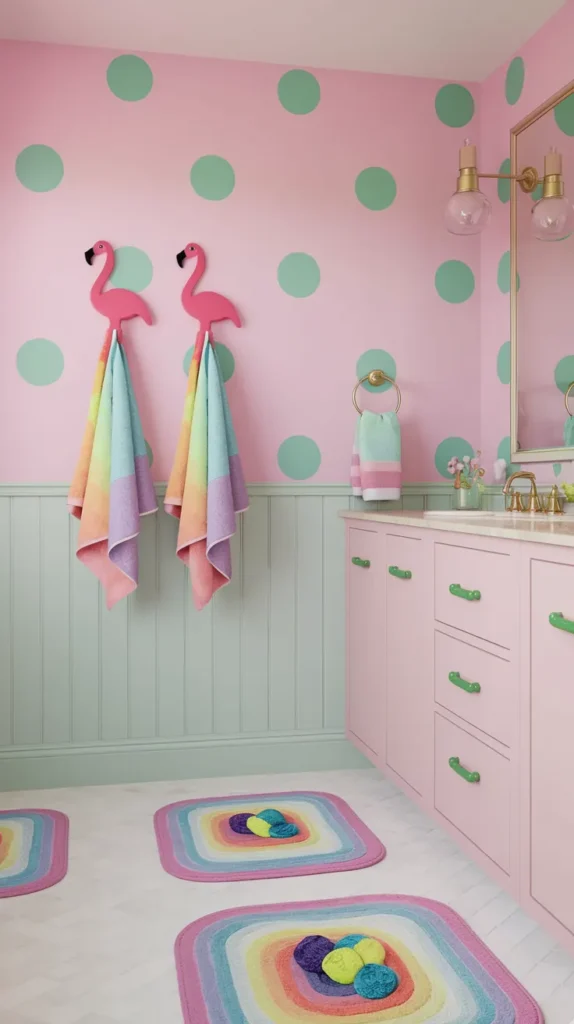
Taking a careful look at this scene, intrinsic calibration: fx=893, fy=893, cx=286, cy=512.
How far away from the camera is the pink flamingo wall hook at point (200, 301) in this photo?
275 cm

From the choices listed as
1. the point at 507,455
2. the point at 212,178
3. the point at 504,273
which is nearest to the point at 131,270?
the point at 212,178

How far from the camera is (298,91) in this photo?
2850 mm

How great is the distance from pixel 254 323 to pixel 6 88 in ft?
3.27

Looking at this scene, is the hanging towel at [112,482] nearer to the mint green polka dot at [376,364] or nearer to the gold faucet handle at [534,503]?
the mint green polka dot at [376,364]

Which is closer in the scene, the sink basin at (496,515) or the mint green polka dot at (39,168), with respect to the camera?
the sink basin at (496,515)

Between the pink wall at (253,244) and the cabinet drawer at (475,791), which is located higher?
the pink wall at (253,244)

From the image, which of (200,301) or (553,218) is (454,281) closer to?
(553,218)

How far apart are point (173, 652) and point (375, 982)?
4.54 feet

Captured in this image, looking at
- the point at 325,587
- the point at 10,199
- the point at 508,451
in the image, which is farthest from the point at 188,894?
the point at 10,199

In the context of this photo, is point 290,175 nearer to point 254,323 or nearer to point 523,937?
point 254,323

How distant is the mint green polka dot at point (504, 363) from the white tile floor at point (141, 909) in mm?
1338

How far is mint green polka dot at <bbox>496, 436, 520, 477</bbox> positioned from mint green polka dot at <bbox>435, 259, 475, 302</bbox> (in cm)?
52

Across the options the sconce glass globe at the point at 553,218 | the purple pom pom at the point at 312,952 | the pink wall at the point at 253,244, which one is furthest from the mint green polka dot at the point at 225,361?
the purple pom pom at the point at 312,952

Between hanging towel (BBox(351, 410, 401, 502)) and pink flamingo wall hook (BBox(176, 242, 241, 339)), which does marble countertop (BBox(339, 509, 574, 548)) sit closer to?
hanging towel (BBox(351, 410, 401, 502))
